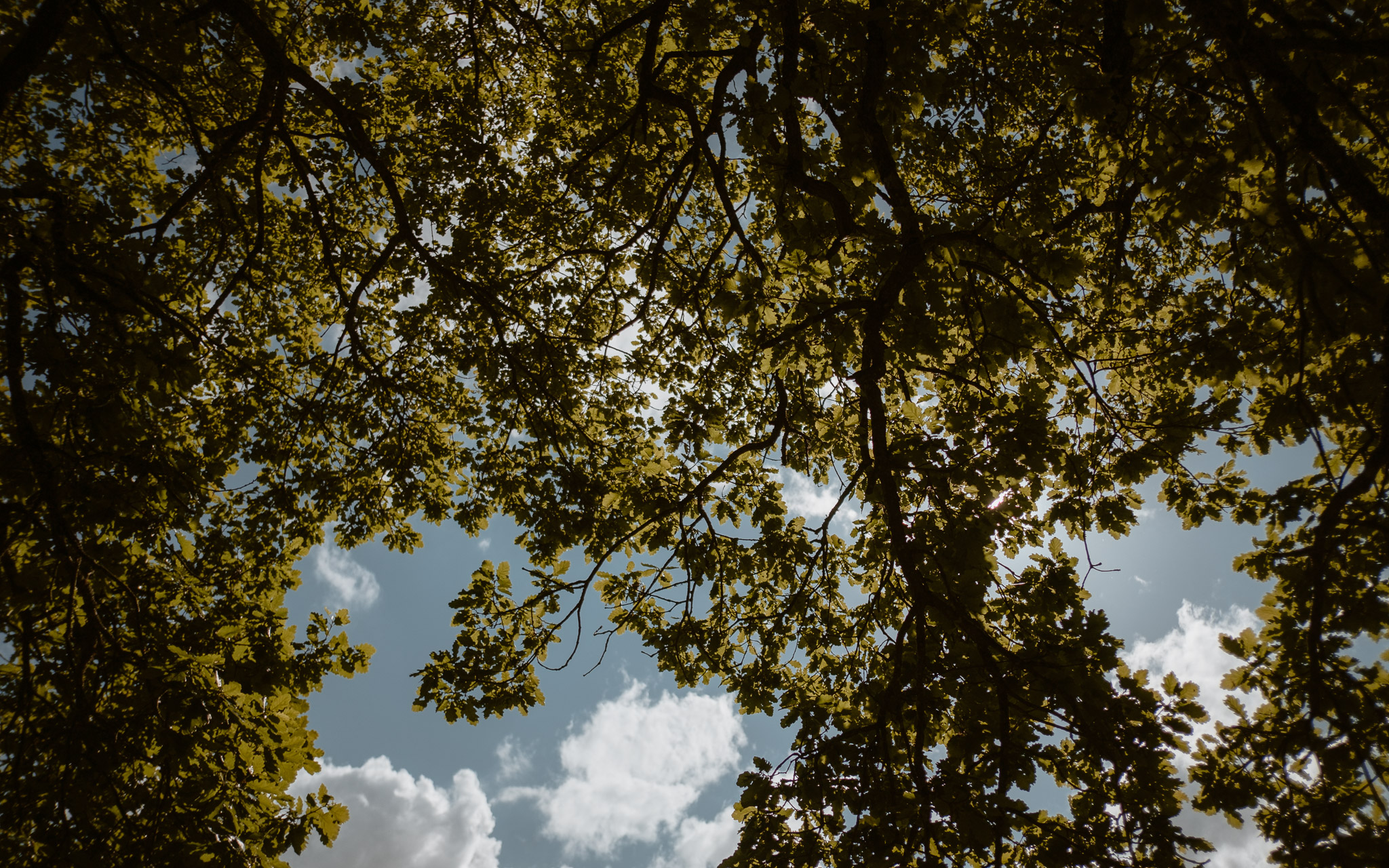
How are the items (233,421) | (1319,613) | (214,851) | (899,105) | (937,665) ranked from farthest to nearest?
(233,421) → (937,665) → (899,105) → (214,851) → (1319,613)

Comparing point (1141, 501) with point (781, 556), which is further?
point (781, 556)

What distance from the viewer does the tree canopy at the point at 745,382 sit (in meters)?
3.68

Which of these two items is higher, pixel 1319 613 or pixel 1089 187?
pixel 1089 187

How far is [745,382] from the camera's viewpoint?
7441 mm

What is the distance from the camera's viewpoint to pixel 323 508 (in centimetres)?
722

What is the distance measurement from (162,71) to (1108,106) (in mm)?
9763

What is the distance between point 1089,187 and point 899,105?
4.39 metres

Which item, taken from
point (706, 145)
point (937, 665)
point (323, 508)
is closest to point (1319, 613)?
point (937, 665)

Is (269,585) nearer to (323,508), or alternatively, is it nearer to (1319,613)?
(323,508)

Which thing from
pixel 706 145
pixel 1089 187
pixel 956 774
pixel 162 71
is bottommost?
pixel 956 774

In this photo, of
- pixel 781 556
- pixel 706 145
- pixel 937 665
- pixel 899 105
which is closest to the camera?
pixel 899 105

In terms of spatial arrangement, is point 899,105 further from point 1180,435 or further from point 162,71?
point 162,71

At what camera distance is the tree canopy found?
3676mm

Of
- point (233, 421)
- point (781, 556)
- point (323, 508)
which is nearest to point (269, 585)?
point (323, 508)
